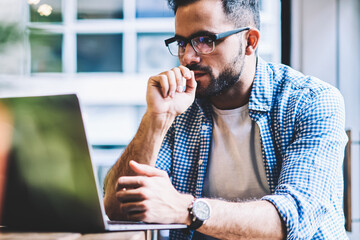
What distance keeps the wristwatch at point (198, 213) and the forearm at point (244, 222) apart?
0.06ft

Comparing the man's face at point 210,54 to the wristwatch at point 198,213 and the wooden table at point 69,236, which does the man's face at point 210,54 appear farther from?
the wooden table at point 69,236

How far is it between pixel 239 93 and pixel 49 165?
0.97 meters

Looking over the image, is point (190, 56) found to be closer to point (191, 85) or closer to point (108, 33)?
point (191, 85)

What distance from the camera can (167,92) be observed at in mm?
1111

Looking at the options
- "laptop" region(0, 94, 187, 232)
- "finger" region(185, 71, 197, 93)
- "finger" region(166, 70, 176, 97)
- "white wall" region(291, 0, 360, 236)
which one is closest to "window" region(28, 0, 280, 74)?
"white wall" region(291, 0, 360, 236)

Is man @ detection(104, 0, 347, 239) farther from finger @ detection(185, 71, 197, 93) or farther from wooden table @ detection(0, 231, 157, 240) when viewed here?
wooden table @ detection(0, 231, 157, 240)

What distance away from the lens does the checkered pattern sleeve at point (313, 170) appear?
35.0 inches

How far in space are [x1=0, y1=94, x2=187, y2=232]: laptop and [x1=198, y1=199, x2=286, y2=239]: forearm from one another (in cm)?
18

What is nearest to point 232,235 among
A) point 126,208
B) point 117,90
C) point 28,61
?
point 126,208

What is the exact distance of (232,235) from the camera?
2.77ft

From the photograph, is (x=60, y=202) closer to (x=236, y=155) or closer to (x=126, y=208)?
(x=126, y=208)

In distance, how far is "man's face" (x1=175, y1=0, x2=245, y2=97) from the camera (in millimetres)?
1313

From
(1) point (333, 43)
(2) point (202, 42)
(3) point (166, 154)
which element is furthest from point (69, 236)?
(1) point (333, 43)

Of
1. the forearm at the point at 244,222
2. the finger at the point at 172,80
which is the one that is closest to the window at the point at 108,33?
the finger at the point at 172,80
